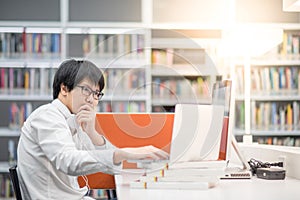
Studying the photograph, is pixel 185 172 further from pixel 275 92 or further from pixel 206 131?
pixel 275 92

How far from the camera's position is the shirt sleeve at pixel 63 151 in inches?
55.1

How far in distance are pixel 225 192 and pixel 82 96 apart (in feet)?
1.80

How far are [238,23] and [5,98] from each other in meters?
2.16

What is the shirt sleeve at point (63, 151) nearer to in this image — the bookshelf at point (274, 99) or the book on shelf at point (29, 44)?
the book on shelf at point (29, 44)

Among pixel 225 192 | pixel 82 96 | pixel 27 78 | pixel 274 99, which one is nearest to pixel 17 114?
pixel 27 78

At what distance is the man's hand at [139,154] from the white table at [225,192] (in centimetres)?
11

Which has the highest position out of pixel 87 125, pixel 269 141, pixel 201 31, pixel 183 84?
pixel 201 31

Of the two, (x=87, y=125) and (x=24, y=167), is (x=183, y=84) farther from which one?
(x=24, y=167)

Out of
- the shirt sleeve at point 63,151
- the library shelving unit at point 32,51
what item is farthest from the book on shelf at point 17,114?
the shirt sleeve at point 63,151

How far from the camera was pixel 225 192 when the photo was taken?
5.04ft

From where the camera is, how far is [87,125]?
1.61 metres

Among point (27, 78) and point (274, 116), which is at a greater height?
point (27, 78)

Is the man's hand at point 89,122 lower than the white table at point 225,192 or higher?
higher

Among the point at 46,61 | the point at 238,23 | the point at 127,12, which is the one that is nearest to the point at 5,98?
the point at 46,61
